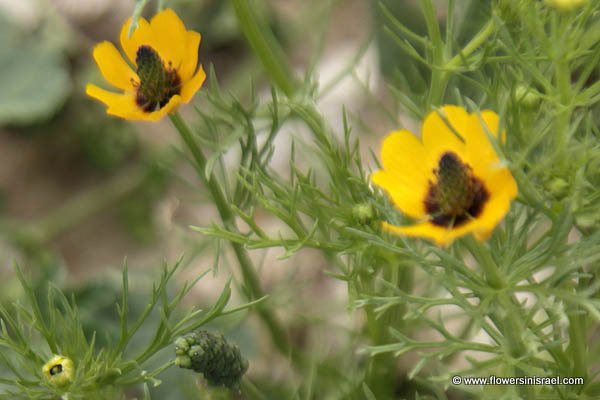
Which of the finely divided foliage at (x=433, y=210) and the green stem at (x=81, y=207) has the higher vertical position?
the finely divided foliage at (x=433, y=210)

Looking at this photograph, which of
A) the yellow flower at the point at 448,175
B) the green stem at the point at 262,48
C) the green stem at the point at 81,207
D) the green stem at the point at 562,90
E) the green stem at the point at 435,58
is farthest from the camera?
the green stem at the point at 81,207

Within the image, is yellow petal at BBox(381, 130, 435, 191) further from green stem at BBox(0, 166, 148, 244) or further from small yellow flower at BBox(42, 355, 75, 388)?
green stem at BBox(0, 166, 148, 244)

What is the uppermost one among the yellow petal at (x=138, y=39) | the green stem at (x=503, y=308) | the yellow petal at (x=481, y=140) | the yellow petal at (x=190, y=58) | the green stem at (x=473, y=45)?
the yellow petal at (x=138, y=39)

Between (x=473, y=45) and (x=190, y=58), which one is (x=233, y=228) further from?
(x=473, y=45)

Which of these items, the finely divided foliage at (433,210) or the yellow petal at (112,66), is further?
the yellow petal at (112,66)

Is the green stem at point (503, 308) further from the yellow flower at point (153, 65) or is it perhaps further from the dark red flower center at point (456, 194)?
the yellow flower at point (153, 65)

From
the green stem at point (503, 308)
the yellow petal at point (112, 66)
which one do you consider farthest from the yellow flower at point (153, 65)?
the green stem at point (503, 308)

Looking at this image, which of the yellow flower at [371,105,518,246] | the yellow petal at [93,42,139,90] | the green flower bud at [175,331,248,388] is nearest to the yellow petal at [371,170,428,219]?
the yellow flower at [371,105,518,246]

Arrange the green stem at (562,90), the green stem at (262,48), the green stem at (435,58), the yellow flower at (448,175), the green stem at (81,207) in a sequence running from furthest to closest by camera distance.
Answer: the green stem at (81,207)
the green stem at (262,48)
the green stem at (435,58)
the green stem at (562,90)
the yellow flower at (448,175)
